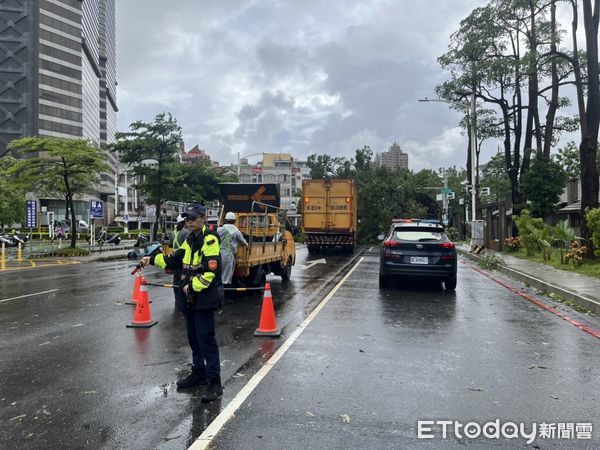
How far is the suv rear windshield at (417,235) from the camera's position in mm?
12078

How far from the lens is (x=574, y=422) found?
431cm

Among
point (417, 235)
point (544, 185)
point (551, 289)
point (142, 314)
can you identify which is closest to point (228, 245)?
point (142, 314)

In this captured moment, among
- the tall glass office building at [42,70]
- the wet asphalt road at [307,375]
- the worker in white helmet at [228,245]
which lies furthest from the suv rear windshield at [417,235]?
the tall glass office building at [42,70]

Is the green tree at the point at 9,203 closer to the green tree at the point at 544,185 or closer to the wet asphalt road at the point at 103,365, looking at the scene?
the wet asphalt road at the point at 103,365

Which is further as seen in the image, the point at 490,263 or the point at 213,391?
the point at 490,263

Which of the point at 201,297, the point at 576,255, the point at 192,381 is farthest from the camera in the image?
the point at 576,255

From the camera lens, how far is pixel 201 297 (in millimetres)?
4938

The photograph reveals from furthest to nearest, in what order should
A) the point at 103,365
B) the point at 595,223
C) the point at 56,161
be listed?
the point at 56,161, the point at 595,223, the point at 103,365

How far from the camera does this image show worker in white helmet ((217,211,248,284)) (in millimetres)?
9500

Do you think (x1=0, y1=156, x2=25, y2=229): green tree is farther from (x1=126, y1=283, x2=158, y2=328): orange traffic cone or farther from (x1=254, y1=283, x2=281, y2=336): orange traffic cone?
(x1=254, y1=283, x2=281, y2=336): orange traffic cone

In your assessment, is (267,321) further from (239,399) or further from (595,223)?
(595,223)

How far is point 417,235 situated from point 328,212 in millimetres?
13652

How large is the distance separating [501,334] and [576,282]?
648cm

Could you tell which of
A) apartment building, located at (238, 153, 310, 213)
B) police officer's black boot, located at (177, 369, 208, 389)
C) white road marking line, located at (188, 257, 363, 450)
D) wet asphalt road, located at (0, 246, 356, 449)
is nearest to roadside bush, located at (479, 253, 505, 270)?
wet asphalt road, located at (0, 246, 356, 449)
